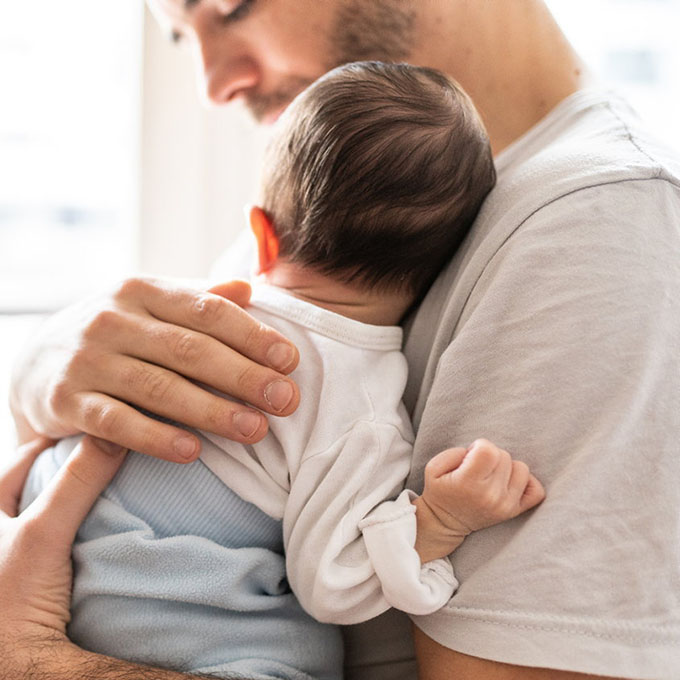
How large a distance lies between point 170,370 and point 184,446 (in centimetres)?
8

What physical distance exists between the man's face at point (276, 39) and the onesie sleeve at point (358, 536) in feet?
2.06

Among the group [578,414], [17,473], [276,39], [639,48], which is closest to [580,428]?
[578,414]

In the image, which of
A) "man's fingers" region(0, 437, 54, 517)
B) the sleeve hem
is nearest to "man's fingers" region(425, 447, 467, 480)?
the sleeve hem

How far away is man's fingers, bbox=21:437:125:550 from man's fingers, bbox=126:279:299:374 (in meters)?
0.15

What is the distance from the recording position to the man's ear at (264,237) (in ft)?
2.91

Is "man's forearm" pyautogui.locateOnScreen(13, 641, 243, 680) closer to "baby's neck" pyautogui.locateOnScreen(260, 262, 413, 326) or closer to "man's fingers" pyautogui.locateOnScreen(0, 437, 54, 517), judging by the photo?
"man's fingers" pyautogui.locateOnScreen(0, 437, 54, 517)

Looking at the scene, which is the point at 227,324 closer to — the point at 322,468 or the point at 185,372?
the point at 185,372

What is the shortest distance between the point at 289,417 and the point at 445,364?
0.17 metres

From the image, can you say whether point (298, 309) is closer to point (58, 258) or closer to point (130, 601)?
point (130, 601)

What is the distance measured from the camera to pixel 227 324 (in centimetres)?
78

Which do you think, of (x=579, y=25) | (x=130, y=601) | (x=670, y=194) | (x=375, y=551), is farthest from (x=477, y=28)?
(x=579, y=25)

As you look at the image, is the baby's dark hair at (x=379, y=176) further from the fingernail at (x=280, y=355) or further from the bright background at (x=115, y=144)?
the bright background at (x=115, y=144)

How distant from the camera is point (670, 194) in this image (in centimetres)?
72

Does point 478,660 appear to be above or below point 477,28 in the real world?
below
